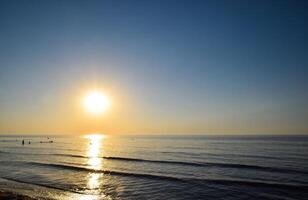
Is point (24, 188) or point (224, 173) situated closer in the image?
point (24, 188)

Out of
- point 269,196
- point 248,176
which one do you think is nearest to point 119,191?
point 269,196

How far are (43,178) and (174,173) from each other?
1676cm

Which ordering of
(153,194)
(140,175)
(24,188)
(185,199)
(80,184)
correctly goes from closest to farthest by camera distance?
1. (185,199)
2. (153,194)
3. (24,188)
4. (80,184)
5. (140,175)

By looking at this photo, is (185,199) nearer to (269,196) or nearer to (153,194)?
(153,194)

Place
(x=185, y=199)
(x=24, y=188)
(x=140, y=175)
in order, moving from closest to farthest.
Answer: (x=185, y=199)
(x=24, y=188)
(x=140, y=175)

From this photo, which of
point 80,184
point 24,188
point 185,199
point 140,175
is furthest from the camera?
point 140,175

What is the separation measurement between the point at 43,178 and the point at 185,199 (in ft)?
60.9

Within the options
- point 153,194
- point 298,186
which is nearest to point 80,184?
point 153,194

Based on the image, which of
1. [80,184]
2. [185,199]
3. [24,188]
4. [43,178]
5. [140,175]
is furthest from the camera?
[140,175]

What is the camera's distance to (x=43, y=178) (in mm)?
29312

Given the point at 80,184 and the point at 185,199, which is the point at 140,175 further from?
the point at 185,199

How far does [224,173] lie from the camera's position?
104ft

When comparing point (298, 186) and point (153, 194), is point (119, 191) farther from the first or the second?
point (298, 186)

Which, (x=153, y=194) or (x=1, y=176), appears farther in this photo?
(x=1, y=176)
